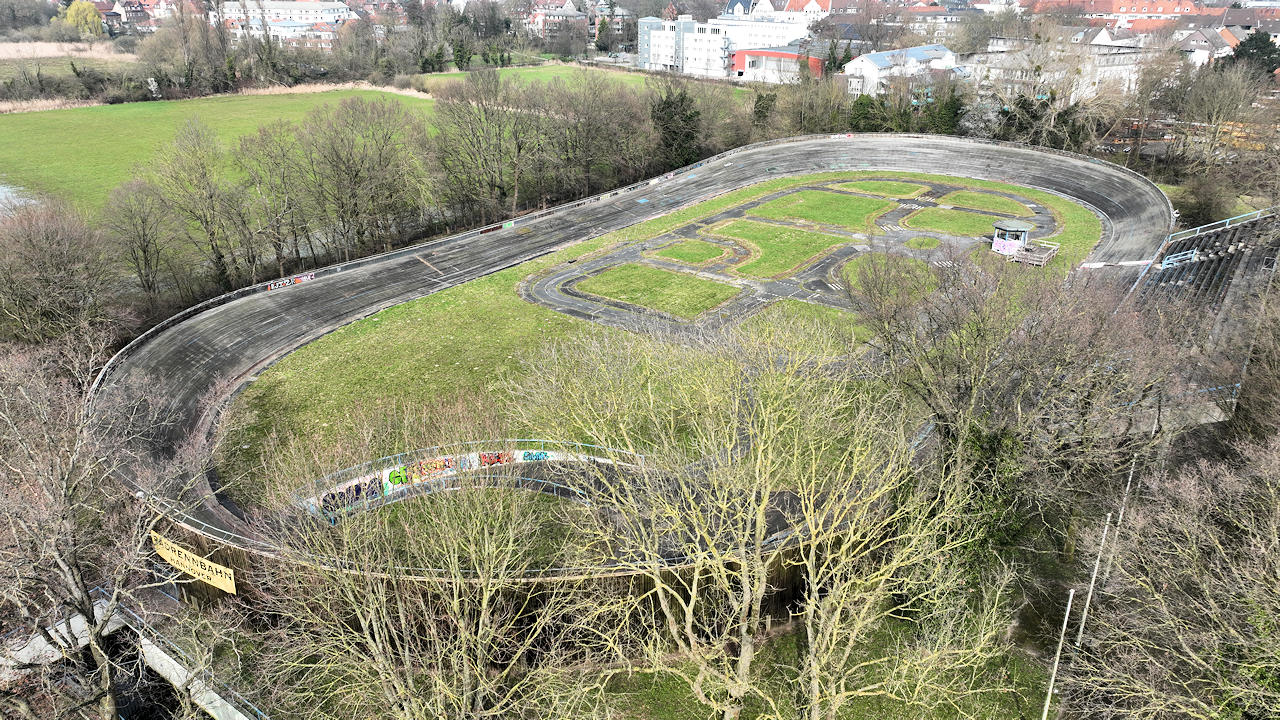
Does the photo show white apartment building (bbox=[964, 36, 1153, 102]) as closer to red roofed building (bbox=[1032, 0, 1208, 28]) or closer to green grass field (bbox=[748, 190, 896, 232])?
green grass field (bbox=[748, 190, 896, 232])

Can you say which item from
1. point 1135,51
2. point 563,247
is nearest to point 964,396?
point 563,247

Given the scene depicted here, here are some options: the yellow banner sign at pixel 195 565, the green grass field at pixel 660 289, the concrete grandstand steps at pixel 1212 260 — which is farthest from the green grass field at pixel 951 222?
the yellow banner sign at pixel 195 565

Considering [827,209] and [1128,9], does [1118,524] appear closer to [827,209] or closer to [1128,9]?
[827,209]

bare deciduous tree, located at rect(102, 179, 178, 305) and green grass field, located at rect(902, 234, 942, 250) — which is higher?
bare deciduous tree, located at rect(102, 179, 178, 305)

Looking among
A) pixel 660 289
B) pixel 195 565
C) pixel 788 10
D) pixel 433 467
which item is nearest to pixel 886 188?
pixel 660 289

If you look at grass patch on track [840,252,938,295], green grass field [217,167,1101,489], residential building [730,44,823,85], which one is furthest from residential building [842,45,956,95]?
grass patch on track [840,252,938,295]

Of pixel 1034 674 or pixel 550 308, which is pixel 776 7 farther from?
pixel 1034 674

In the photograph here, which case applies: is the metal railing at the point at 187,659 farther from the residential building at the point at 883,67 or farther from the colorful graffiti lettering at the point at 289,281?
the residential building at the point at 883,67
